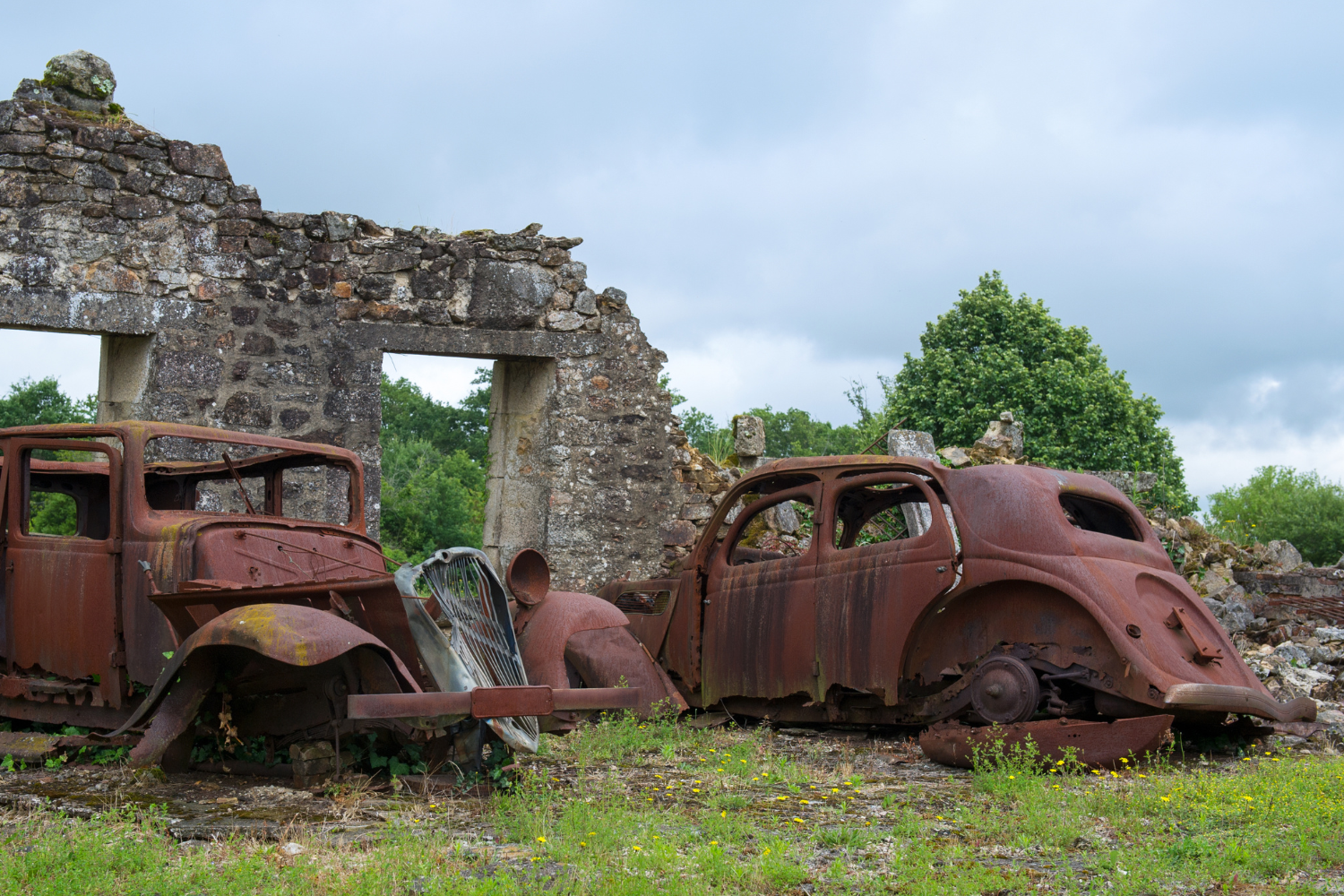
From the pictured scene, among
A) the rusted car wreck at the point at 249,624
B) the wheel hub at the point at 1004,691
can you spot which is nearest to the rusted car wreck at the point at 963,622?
the wheel hub at the point at 1004,691

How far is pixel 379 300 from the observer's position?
882cm

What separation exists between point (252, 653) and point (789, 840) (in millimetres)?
2126

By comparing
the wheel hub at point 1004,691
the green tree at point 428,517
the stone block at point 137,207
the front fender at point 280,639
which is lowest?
the wheel hub at point 1004,691

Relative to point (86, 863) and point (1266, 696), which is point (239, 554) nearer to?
point (86, 863)

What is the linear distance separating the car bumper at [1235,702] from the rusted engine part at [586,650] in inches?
103

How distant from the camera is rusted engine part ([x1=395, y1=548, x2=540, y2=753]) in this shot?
4582 millimetres

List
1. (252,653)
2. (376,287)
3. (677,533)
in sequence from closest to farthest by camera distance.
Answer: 1. (252,653)
2. (376,287)
3. (677,533)

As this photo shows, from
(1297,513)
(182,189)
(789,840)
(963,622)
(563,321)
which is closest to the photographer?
(789,840)

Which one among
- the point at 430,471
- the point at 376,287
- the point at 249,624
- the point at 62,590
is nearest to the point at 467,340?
the point at 376,287

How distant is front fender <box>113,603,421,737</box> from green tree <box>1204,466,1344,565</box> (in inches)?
1021

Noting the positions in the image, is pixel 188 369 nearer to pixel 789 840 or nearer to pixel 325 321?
pixel 325 321

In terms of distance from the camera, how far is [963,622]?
587 cm

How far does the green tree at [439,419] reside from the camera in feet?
110

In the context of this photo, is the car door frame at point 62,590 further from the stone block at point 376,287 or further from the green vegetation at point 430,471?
the stone block at point 376,287
